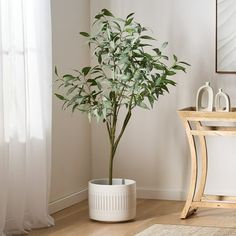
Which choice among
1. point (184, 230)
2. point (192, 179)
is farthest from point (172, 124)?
point (184, 230)

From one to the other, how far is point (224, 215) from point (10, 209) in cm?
159

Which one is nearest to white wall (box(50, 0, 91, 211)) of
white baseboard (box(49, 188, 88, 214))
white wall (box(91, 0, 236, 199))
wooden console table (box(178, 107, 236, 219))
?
white baseboard (box(49, 188, 88, 214))

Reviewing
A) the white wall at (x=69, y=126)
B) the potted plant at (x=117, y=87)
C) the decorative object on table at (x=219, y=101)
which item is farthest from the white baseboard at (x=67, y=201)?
the decorative object on table at (x=219, y=101)

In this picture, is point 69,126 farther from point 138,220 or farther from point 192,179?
point 192,179

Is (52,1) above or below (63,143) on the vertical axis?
above

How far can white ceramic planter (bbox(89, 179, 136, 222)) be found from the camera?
5.00 meters

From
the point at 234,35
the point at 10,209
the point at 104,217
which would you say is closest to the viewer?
the point at 10,209

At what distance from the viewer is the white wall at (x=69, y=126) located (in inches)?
212

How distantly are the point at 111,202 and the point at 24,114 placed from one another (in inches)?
35.6

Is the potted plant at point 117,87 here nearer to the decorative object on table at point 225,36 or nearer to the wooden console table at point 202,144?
the wooden console table at point 202,144

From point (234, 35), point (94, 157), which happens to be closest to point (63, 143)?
point (94, 157)

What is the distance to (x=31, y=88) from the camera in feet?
15.6

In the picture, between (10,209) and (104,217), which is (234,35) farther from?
(10,209)

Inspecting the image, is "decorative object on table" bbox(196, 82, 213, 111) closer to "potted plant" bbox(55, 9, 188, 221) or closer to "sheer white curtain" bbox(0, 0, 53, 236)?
"potted plant" bbox(55, 9, 188, 221)
